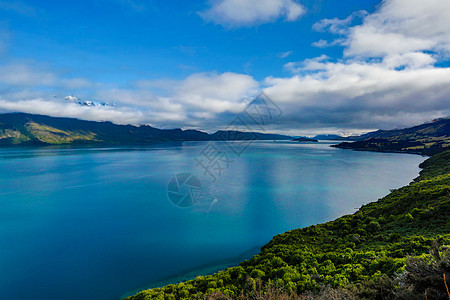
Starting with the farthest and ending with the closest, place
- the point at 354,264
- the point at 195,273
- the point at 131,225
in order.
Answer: the point at 131,225
the point at 195,273
the point at 354,264

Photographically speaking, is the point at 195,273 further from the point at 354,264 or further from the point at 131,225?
Result: the point at 131,225

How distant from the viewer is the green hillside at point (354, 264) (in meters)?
6.22

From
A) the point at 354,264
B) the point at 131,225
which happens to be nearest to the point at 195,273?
the point at 354,264

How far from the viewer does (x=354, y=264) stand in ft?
33.7

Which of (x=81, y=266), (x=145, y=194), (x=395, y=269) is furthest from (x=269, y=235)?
(x=145, y=194)

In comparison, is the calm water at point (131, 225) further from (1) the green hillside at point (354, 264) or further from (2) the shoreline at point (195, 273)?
(1) the green hillside at point (354, 264)

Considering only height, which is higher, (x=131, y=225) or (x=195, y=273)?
(x=131, y=225)

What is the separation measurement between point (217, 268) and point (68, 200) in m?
28.4

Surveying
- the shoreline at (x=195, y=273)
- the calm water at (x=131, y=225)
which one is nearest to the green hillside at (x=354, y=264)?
the shoreline at (x=195, y=273)

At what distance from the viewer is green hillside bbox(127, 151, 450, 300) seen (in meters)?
6.22

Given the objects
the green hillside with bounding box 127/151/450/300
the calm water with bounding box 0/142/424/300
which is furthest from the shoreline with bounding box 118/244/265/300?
the green hillside with bounding box 127/151/450/300

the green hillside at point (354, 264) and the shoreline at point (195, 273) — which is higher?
the green hillside at point (354, 264)

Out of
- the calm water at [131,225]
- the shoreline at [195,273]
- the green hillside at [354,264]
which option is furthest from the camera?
the calm water at [131,225]

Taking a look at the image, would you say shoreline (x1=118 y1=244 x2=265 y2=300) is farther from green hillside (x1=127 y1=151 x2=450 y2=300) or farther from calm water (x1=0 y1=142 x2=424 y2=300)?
green hillside (x1=127 y1=151 x2=450 y2=300)
